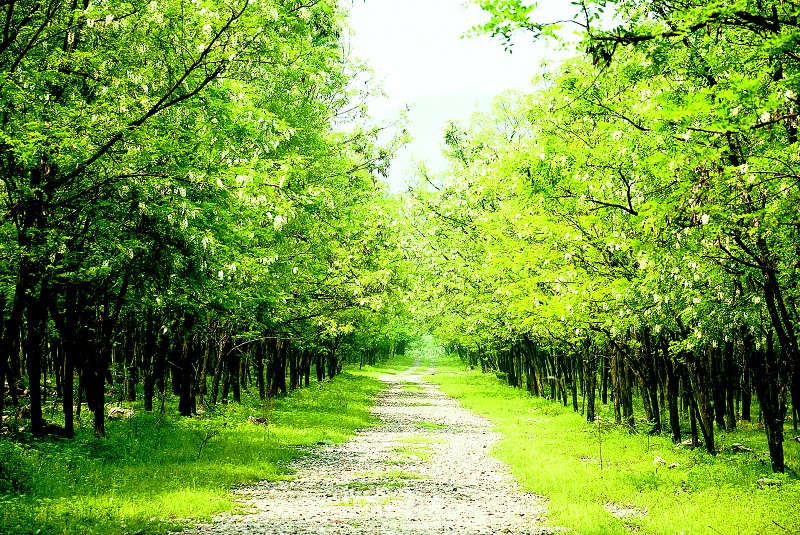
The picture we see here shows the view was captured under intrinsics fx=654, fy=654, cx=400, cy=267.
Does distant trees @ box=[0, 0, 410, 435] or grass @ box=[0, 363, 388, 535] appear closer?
grass @ box=[0, 363, 388, 535]

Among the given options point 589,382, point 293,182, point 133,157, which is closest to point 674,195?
point 133,157

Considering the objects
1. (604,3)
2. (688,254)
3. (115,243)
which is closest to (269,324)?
(115,243)

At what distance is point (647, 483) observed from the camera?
15.4m

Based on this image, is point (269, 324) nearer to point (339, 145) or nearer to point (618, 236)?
point (339, 145)

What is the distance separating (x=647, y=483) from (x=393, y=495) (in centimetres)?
602

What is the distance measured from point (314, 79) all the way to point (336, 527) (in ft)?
56.9

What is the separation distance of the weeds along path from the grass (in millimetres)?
838

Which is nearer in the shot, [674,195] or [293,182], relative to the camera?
[674,195]

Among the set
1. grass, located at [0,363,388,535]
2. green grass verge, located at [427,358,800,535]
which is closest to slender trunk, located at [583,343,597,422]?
green grass verge, located at [427,358,800,535]

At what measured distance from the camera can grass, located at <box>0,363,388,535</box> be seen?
11.0 m

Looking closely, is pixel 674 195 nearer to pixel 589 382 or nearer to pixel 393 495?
pixel 393 495

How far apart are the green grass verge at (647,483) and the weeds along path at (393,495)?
31.8 inches

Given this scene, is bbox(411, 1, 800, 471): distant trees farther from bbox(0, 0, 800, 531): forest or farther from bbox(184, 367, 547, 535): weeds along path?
bbox(184, 367, 547, 535): weeds along path

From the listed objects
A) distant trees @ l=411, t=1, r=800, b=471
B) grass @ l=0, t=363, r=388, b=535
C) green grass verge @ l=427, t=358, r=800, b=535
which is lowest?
green grass verge @ l=427, t=358, r=800, b=535
